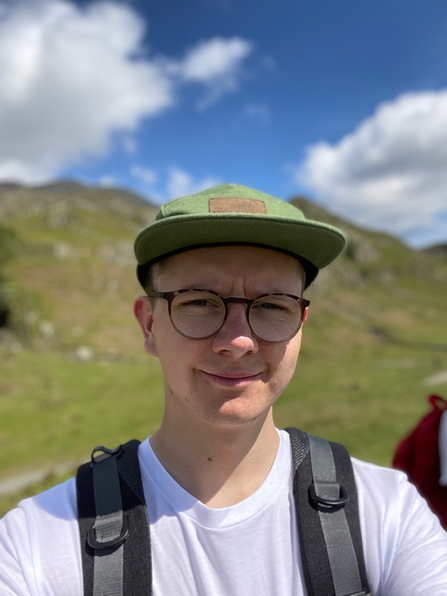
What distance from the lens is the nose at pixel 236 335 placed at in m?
2.24

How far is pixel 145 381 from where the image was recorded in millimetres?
27016

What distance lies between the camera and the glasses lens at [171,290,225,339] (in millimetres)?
2301

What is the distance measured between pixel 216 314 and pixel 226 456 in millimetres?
837

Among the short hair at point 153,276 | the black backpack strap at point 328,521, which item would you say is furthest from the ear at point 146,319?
the black backpack strap at point 328,521

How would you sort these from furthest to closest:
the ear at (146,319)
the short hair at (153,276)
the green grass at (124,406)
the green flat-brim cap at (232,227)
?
the green grass at (124,406)
the ear at (146,319)
the short hair at (153,276)
the green flat-brim cap at (232,227)

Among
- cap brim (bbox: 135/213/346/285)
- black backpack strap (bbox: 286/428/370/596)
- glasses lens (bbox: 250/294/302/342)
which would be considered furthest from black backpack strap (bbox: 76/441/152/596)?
cap brim (bbox: 135/213/346/285)

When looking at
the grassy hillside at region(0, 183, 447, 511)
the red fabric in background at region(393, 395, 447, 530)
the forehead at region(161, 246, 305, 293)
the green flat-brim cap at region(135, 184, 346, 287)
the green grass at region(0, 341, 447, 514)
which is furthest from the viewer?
the grassy hillside at region(0, 183, 447, 511)

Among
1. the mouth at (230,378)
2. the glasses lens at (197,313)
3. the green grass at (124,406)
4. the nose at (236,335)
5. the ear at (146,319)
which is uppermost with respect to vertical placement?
the green grass at (124,406)

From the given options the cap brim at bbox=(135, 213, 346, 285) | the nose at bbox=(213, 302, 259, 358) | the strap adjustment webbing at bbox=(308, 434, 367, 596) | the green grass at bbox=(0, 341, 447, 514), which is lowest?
the strap adjustment webbing at bbox=(308, 434, 367, 596)

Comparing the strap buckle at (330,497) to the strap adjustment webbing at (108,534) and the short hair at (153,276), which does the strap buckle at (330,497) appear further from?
the short hair at (153,276)

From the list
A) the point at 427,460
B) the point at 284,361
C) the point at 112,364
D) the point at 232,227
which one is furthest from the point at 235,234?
the point at 112,364

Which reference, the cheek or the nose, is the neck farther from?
the nose

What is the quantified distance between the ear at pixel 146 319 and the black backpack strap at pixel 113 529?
69 centimetres

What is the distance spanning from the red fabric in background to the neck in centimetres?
187
